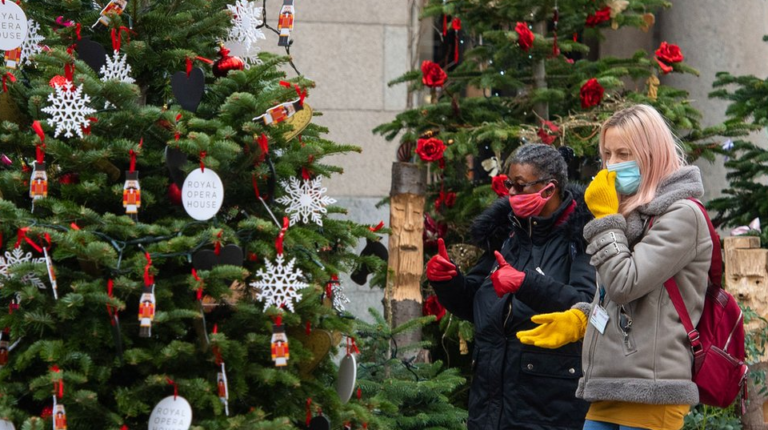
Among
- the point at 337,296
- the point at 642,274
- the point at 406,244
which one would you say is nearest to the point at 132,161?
the point at 337,296

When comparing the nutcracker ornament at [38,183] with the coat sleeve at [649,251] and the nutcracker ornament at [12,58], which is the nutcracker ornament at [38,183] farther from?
the coat sleeve at [649,251]

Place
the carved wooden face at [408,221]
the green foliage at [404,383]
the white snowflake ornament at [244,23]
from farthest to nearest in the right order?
the carved wooden face at [408,221]
the green foliage at [404,383]
the white snowflake ornament at [244,23]

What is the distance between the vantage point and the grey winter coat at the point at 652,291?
3.36 m

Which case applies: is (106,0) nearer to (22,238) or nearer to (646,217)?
(22,238)

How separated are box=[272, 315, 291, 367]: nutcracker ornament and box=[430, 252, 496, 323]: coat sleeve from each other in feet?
3.54

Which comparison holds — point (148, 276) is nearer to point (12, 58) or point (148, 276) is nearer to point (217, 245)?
point (217, 245)

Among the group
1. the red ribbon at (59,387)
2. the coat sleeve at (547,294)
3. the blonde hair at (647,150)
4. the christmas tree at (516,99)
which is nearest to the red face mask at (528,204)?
the coat sleeve at (547,294)

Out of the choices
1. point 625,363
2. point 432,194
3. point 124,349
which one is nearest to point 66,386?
point 124,349

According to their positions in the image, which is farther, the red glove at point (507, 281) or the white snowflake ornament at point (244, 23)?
the white snowflake ornament at point (244, 23)

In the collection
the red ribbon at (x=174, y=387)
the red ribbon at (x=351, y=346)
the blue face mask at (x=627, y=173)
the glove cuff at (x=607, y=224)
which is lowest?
the red ribbon at (x=174, y=387)

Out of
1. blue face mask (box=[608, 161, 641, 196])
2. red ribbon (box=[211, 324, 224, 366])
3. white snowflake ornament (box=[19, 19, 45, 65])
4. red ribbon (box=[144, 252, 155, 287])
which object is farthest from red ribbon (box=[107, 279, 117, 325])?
blue face mask (box=[608, 161, 641, 196])

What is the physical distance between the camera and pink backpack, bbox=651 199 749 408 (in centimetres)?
339

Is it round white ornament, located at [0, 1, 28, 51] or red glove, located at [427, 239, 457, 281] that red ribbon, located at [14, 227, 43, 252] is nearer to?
round white ornament, located at [0, 1, 28, 51]

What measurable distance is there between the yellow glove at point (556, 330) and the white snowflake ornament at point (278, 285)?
854 mm
